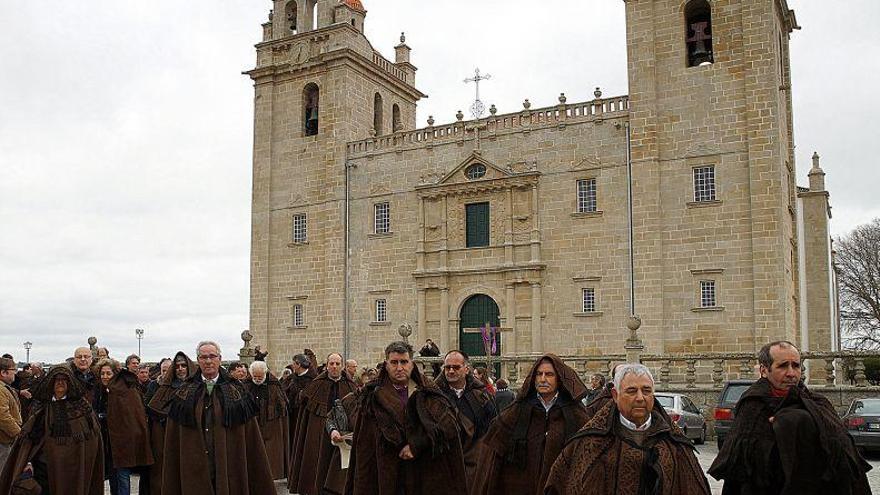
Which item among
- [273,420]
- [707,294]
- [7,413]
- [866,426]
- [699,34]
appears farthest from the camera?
[699,34]

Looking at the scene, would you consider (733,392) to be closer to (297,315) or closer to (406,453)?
(406,453)

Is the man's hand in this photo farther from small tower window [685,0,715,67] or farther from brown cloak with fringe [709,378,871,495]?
small tower window [685,0,715,67]

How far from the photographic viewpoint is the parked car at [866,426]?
1734cm

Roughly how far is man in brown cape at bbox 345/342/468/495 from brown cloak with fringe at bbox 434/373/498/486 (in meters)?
1.02

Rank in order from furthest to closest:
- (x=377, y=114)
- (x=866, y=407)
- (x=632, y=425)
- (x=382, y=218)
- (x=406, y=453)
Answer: (x=377, y=114), (x=382, y=218), (x=866, y=407), (x=406, y=453), (x=632, y=425)

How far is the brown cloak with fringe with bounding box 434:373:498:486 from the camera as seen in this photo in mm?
8992

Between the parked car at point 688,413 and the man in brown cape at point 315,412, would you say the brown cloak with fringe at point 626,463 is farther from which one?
the parked car at point 688,413

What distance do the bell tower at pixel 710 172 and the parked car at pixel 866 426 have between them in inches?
→ 377

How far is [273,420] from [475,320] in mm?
19166

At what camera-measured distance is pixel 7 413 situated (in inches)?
404

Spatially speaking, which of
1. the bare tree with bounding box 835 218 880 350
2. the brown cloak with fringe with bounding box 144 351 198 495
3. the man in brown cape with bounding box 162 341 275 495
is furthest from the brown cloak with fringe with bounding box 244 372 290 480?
the bare tree with bounding box 835 218 880 350

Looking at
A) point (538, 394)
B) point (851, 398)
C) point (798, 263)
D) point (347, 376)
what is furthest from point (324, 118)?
point (538, 394)

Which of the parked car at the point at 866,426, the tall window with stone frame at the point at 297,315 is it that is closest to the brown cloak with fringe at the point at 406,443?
the parked car at the point at 866,426

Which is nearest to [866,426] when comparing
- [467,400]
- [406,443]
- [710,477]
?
[710,477]
